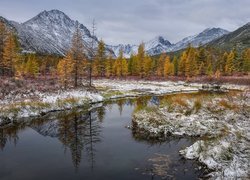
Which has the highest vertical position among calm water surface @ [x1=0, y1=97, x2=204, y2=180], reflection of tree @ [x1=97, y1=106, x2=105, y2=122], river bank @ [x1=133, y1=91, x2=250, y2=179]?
river bank @ [x1=133, y1=91, x2=250, y2=179]

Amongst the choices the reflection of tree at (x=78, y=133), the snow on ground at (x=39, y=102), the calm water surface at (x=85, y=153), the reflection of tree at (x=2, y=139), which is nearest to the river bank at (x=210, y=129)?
→ the calm water surface at (x=85, y=153)

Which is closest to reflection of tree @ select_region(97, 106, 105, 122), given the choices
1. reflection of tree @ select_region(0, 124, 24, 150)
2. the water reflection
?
the water reflection

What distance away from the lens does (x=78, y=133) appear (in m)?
24.6

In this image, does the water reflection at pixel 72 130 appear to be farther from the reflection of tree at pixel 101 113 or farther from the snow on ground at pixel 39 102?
the snow on ground at pixel 39 102

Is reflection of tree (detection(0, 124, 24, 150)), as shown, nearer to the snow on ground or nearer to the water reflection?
the water reflection

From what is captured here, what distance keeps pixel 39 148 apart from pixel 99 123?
31.4ft

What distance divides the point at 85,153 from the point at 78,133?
560 cm

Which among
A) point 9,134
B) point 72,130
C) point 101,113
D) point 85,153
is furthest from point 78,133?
point 101,113

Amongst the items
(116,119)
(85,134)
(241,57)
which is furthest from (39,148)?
(241,57)

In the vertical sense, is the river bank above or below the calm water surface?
above

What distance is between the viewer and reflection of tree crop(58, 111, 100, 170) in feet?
64.4

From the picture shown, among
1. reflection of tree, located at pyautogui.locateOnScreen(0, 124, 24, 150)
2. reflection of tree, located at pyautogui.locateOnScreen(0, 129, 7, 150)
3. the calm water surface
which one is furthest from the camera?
reflection of tree, located at pyautogui.locateOnScreen(0, 124, 24, 150)

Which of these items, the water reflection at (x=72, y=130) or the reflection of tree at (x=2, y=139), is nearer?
the water reflection at (x=72, y=130)

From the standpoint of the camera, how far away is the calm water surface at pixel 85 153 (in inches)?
617
